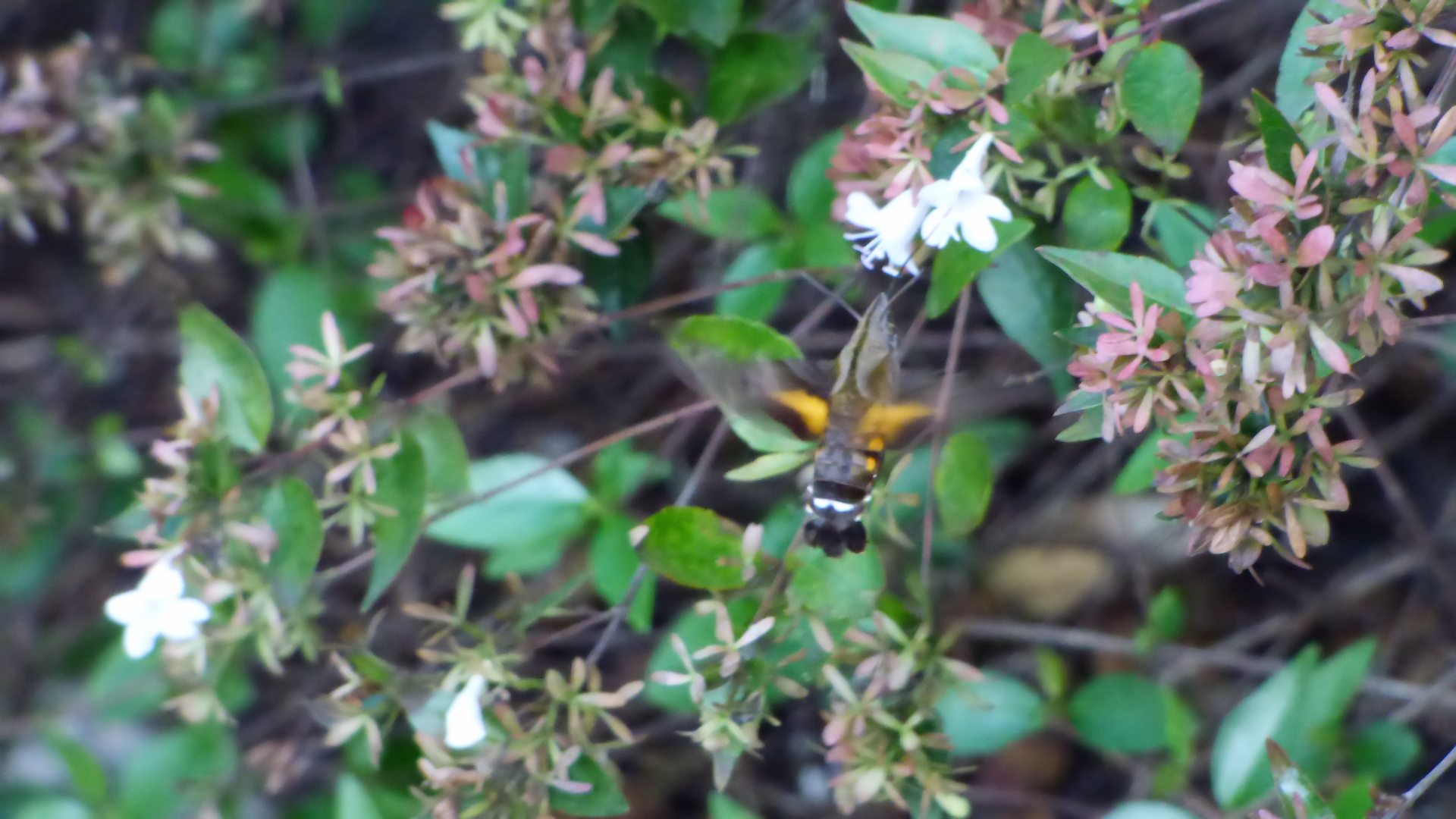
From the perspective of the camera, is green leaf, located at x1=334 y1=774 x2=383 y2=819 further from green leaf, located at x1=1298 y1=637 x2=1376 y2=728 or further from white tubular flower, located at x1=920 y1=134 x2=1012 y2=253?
green leaf, located at x1=1298 y1=637 x2=1376 y2=728

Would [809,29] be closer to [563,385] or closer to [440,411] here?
[440,411]

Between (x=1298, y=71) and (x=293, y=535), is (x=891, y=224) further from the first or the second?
(x=293, y=535)

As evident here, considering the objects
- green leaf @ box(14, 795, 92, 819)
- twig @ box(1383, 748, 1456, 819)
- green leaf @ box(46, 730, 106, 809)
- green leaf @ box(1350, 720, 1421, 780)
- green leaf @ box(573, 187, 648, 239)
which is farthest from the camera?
green leaf @ box(14, 795, 92, 819)

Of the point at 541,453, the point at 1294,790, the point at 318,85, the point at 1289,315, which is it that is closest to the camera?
the point at 1289,315

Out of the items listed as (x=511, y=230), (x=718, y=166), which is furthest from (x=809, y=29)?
(x=511, y=230)

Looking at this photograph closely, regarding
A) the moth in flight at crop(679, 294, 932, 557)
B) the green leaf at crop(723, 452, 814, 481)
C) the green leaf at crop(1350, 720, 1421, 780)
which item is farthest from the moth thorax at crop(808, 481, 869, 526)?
the green leaf at crop(1350, 720, 1421, 780)

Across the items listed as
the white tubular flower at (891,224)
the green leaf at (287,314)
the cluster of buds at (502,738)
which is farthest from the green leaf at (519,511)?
the white tubular flower at (891,224)

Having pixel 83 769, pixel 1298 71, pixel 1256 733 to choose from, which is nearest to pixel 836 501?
pixel 1298 71

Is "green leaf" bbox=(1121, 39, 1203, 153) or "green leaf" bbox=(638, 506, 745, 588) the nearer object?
"green leaf" bbox=(1121, 39, 1203, 153)
